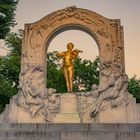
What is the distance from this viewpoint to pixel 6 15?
2183 centimetres

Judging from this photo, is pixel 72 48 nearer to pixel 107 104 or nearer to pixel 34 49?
pixel 34 49

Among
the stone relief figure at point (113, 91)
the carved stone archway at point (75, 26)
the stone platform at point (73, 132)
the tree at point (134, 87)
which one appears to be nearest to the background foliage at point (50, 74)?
the tree at point (134, 87)

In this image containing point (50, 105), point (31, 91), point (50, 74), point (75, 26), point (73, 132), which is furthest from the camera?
point (50, 74)

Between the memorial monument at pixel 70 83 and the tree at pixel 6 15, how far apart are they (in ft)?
15.5

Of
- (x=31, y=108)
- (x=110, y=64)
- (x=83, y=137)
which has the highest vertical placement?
(x=110, y=64)

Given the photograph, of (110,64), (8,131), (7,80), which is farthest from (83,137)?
(7,80)

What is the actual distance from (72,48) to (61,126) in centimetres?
553

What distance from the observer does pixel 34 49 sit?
17.1 m

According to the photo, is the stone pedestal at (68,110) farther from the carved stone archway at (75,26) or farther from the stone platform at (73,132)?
the stone platform at (73,132)

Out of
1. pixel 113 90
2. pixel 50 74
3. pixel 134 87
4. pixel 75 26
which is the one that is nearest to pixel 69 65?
pixel 75 26

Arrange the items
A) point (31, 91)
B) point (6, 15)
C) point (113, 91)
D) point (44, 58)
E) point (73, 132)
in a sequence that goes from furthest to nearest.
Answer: point (6, 15)
point (44, 58)
point (31, 91)
point (113, 91)
point (73, 132)

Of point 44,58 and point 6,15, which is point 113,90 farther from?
point 6,15

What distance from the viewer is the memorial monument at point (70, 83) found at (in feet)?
50.9

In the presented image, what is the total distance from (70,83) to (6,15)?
808cm
